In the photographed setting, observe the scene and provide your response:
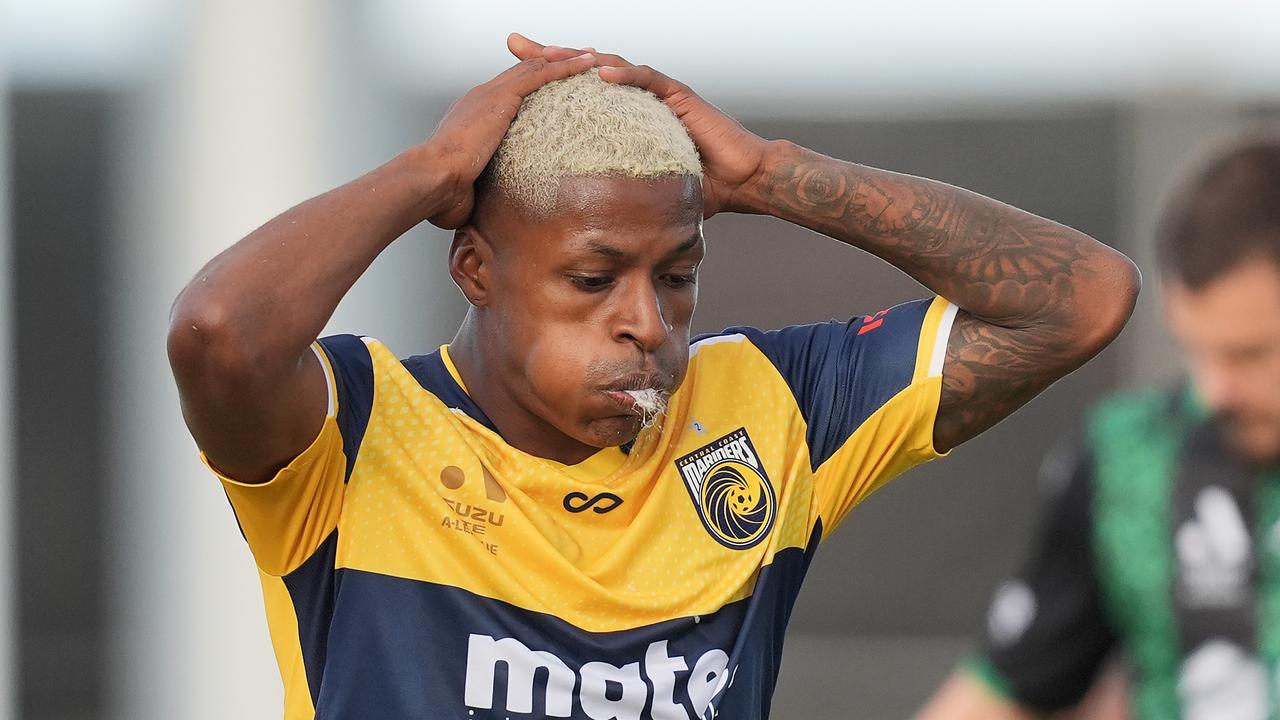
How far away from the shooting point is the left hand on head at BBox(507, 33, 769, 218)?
108 inches

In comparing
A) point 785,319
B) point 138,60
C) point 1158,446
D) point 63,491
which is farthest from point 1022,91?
point 1158,446

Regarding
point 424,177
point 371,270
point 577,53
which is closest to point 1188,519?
point 577,53

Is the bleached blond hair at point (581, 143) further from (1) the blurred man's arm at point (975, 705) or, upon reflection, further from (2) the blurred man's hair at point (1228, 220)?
(1) the blurred man's arm at point (975, 705)

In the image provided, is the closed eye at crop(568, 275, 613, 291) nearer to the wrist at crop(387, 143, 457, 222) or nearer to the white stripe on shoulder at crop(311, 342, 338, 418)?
the wrist at crop(387, 143, 457, 222)

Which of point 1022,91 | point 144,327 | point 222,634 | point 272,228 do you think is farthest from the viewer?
point 1022,91

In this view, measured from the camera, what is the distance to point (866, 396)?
111 inches

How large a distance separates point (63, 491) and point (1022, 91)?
5.49 meters

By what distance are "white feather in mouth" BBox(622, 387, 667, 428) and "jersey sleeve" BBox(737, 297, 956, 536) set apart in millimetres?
384

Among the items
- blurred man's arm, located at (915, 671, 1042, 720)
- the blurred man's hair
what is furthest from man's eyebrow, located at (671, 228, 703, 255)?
blurred man's arm, located at (915, 671, 1042, 720)

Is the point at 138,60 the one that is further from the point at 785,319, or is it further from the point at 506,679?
the point at 506,679

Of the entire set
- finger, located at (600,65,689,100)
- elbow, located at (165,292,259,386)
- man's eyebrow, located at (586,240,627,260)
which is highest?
finger, located at (600,65,689,100)

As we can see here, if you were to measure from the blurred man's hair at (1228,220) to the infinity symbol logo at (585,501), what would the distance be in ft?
3.87

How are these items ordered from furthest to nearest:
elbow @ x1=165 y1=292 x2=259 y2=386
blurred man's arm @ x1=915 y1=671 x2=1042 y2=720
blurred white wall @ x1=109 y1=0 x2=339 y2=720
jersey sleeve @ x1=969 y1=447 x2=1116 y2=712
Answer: blurred white wall @ x1=109 y1=0 x2=339 y2=720, blurred man's arm @ x1=915 y1=671 x2=1042 y2=720, jersey sleeve @ x1=969 y1=447 x2=1116 y2=712, elbow @ x1=165 y1=292 x2=259 y2=386

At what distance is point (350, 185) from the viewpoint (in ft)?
8.20
